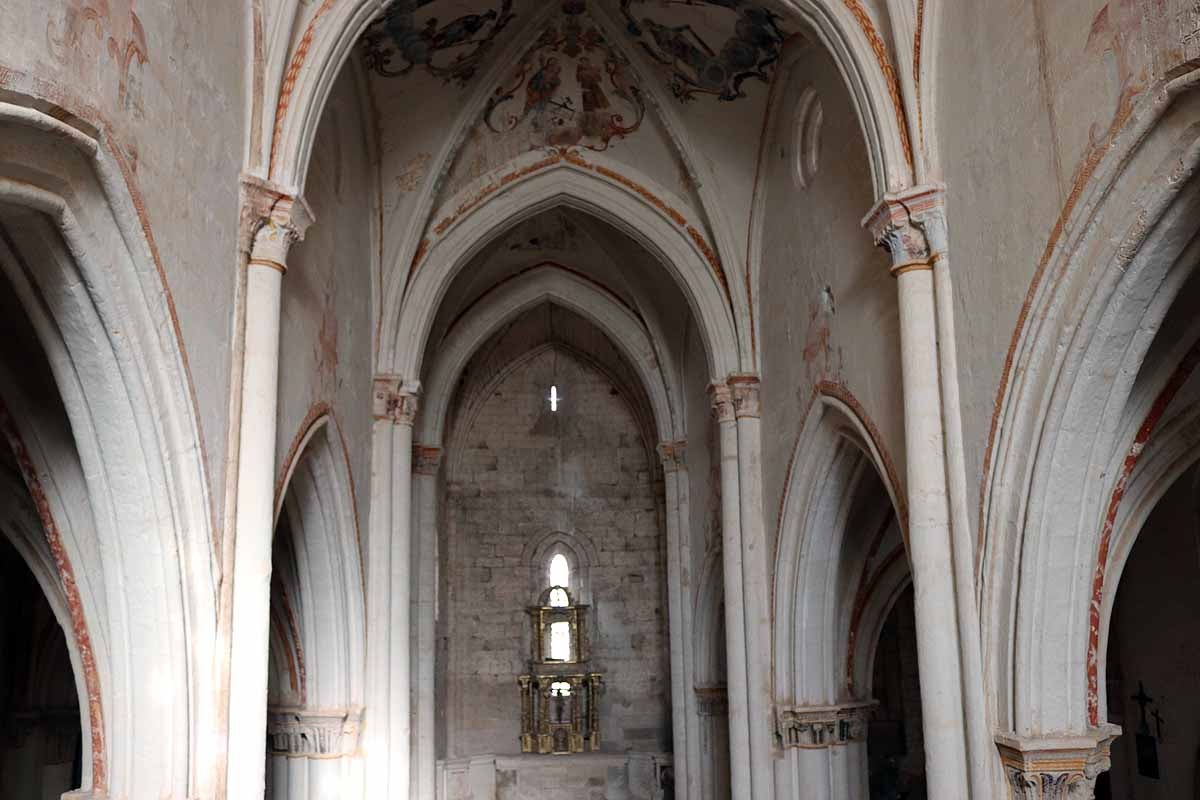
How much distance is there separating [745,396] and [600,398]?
26.5 feet

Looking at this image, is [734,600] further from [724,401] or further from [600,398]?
[600,398]

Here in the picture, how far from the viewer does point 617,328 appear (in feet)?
59.1

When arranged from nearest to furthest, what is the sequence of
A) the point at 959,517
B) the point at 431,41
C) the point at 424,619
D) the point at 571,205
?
the point at 959,517, the point at 431,41, the point at 571,205, the point at 424,619

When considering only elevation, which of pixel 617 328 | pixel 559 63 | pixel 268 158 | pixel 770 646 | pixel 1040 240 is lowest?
pixel 770 646

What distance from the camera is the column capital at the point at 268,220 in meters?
8.04

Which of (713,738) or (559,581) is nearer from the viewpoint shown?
(713,738)

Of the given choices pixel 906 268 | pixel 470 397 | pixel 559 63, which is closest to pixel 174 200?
pixel 906 268

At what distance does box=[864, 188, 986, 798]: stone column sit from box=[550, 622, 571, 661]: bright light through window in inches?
492

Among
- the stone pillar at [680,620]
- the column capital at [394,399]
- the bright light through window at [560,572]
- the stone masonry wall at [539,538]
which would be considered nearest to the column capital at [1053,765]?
the column capital at [394,399]

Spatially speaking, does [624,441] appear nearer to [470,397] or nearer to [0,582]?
[470,397]

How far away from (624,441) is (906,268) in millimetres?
12825

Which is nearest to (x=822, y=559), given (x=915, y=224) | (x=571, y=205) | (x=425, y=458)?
(x=915, y=224)

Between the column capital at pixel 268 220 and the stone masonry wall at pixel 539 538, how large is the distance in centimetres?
1228

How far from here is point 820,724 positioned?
12.1 meters
